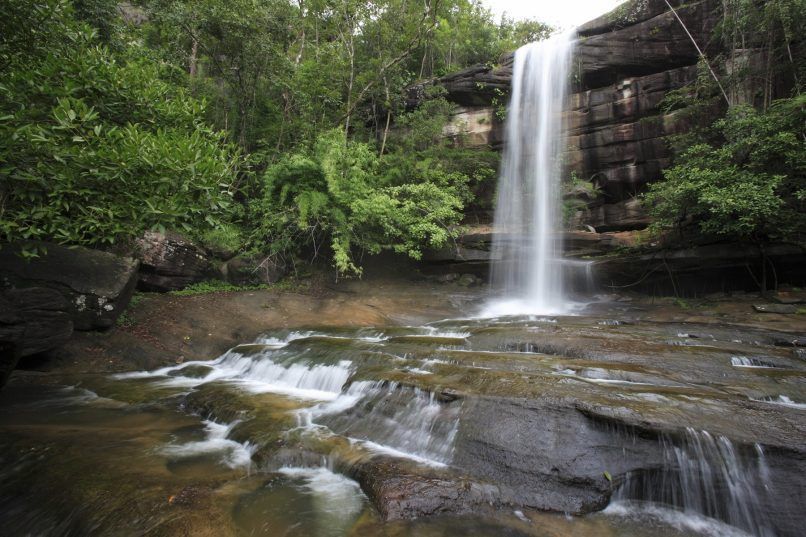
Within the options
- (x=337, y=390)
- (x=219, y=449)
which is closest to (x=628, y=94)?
(x=337, y=390)

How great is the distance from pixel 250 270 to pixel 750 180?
15.8m

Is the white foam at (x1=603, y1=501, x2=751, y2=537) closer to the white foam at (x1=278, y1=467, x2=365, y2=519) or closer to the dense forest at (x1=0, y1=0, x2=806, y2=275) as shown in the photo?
the white foam at (x1=278, y1=467, x2=365, y2=519)

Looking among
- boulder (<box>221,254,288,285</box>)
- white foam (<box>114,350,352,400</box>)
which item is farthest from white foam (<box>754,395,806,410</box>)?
boulder (<box>221,254,288,285</box>)

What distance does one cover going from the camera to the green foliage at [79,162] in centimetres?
445

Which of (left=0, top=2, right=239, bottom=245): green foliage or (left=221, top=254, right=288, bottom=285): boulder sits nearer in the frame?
(left=0, top=2, right=239, bottom=245): green foliage

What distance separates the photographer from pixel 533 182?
18.3 meters

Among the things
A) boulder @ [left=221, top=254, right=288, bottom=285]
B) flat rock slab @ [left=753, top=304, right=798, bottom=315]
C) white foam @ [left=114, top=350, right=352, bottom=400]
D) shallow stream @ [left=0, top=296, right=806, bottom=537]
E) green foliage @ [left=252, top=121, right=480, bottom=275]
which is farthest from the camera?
boulder @ [left=221, top=254, right=288, bottom=285]

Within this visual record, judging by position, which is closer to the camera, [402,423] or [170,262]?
[402,423]

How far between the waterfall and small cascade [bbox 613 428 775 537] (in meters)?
11.2

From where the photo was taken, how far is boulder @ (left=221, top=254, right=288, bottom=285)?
14.5 m

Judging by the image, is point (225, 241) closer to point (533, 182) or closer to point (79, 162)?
point (79, 162)

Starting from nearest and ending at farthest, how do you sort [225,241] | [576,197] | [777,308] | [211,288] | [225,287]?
[777,308] < [211,288] < [225,287] < [225,241] < [576,197]

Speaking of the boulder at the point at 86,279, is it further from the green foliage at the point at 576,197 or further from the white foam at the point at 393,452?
the green foliage at the point at 576,197

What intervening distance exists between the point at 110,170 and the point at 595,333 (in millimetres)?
9127
